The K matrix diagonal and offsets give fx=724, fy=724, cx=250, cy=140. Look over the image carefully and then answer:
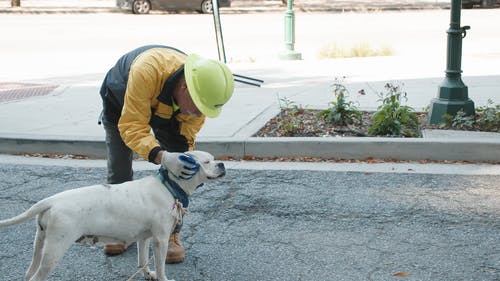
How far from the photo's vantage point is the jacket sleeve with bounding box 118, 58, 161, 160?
399 centimetres

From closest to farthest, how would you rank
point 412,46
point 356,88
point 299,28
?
point 356,88 < point 412,46 < point 299,28

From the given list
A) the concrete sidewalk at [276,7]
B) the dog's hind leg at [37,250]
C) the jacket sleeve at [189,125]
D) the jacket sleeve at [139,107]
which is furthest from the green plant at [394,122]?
the concrete sidewalk at [276,7]

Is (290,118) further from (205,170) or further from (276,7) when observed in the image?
(276,7)

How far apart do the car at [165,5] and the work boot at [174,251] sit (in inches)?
913

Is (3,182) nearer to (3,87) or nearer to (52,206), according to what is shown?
(52,206)

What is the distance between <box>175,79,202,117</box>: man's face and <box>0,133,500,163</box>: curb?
3.00 meters

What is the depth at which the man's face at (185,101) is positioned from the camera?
3.96 m

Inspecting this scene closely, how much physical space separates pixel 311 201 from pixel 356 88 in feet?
15.6

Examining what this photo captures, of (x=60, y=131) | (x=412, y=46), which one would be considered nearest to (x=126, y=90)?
(x=60, y=131)

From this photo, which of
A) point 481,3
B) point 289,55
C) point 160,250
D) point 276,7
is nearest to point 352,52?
point 289,55

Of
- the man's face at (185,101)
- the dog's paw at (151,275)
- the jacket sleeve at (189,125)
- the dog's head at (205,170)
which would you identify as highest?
the man's face at (185,101)

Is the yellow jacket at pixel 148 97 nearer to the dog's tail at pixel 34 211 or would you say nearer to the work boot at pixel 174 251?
the dog's tail at pixel 34 211

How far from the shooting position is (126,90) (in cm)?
412

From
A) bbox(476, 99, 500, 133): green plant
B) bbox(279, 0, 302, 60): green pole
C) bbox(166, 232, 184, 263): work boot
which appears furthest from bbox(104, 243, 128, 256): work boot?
bbox(279, 0, 302, 60): green pole
